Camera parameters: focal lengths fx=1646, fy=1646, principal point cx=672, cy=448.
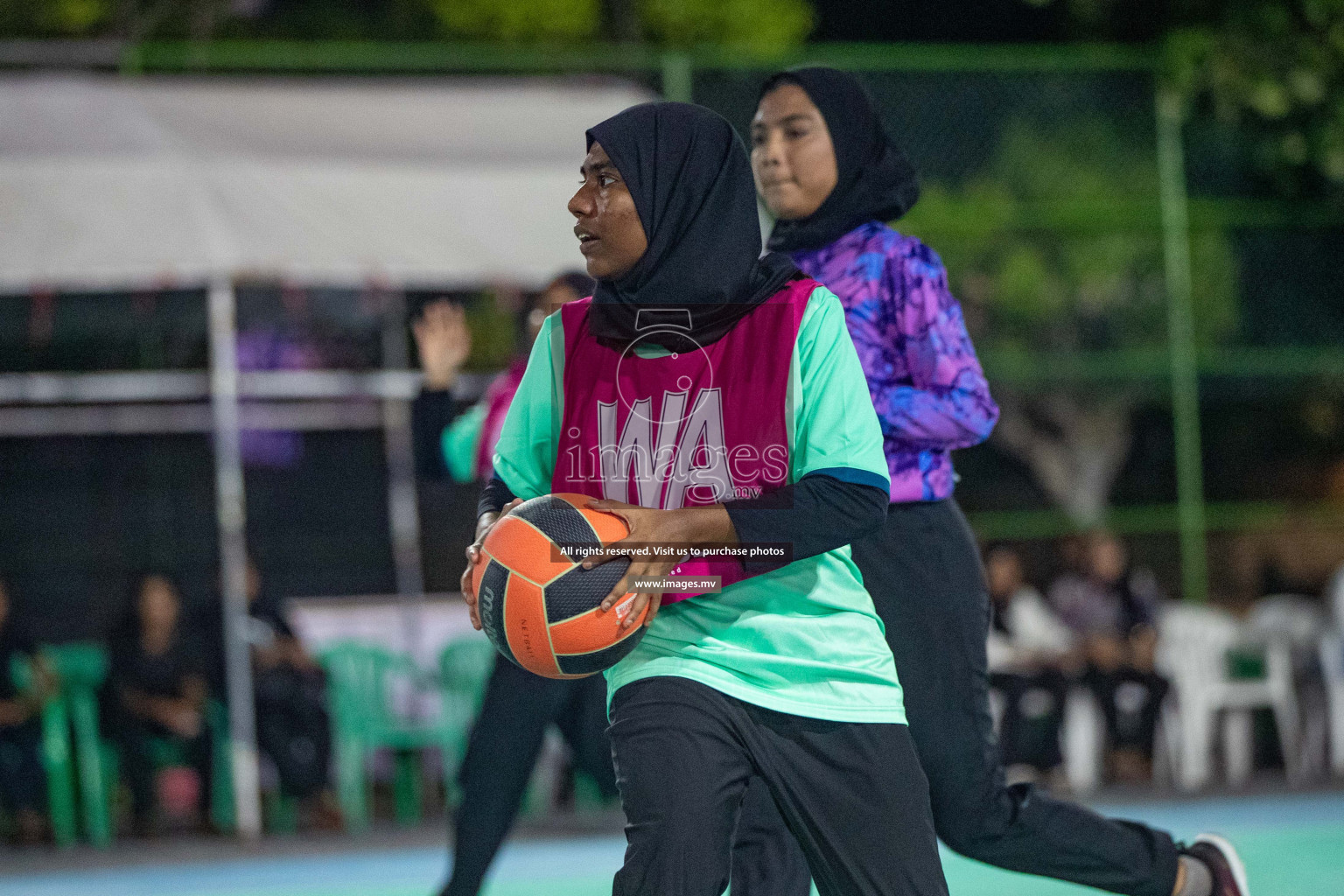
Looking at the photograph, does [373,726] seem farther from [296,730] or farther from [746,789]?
[746,789]

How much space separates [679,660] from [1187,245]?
330 inches

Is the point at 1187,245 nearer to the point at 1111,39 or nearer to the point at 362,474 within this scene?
the point at 1111,39

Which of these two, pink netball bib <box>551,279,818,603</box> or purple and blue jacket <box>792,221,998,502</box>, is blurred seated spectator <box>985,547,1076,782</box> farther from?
pink netball bib <box>551,279,818,603</box>

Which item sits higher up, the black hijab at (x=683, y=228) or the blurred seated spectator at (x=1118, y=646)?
the black hijab at (x=683, y=228)

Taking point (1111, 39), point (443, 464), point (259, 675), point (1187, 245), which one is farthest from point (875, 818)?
point (1111, 39)

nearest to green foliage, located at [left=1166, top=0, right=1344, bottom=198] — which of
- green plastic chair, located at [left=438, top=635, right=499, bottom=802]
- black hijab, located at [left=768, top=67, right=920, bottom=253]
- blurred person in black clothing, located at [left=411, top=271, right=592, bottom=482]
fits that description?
green plastic chair, located at [left=438, top=635, right=499, bottom=802]

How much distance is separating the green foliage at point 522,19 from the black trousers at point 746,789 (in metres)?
12.6

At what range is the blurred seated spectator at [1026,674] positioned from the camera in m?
8.75

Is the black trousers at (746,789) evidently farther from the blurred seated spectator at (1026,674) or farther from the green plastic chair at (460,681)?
the blurred seated spectator at (1026,674)

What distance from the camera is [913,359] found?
3400mm

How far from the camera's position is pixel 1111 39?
1238cm

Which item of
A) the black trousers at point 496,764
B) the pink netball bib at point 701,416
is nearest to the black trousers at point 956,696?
the pink netball bib at point 701,416

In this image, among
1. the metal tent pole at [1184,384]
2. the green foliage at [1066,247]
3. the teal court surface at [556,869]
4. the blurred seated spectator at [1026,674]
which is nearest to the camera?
the teal court surface at [556,869]

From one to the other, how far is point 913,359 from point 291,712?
235 inches
